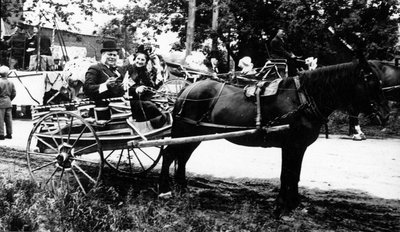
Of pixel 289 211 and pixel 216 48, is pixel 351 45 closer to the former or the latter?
pixel 216 48

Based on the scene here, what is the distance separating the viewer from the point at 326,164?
9156 millimetres

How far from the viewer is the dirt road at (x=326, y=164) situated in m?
7.64

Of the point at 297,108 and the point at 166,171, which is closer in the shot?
the point at 297,108

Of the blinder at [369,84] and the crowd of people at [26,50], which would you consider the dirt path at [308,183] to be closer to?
the blinder at [369,84]

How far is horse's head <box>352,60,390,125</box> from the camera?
523cm

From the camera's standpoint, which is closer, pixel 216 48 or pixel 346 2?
pixel 346 2

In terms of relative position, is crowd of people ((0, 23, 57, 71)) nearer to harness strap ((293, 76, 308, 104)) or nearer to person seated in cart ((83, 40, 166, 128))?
person seated in cart ((83, 40, 166, 128))

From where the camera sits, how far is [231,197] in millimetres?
6555

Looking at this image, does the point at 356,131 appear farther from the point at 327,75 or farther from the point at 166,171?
the point at 166,171

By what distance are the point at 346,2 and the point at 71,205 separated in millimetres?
15517

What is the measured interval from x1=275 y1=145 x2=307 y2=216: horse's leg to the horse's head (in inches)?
37.5

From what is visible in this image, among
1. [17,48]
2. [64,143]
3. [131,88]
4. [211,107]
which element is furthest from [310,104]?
[17,48]

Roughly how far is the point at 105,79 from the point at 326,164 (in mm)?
5128

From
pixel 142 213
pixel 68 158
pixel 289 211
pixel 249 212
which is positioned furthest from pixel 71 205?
pixel 289 211
